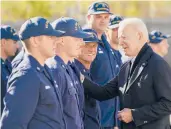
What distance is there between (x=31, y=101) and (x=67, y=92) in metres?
0.81

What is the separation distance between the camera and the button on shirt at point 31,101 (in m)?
4.58

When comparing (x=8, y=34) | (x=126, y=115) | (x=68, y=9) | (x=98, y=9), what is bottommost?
(x=68, y=9)

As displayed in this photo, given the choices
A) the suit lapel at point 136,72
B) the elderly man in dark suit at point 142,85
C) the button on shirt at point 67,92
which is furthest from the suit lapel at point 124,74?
the button on shirt at point 67,92

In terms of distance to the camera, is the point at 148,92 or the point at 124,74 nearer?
the point at 148,92

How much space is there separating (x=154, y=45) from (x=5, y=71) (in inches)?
138

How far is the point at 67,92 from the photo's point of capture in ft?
17.7

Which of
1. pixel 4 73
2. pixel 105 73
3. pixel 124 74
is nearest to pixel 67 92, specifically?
pixel 124 74

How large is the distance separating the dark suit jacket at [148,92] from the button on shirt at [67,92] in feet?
2.49

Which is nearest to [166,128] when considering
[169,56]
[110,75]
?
[110,75]

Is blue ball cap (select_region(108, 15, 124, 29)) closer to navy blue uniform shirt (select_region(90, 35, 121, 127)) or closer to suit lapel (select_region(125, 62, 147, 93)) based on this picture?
navy blue uniform shirt (select_region(90, 35, 121, 127))

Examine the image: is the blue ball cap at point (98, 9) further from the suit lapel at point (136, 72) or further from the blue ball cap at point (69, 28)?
the blue ball cap at point (69, 28)

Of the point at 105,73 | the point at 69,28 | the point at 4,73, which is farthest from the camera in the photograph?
the point at 4,73

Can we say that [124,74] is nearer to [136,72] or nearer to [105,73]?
[136,72]

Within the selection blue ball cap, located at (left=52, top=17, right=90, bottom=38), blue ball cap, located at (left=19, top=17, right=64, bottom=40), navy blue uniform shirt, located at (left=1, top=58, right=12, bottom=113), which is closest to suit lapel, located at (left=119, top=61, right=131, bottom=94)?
blue ball cap, located at (left=52, top=17, right=90, bottom=38)
